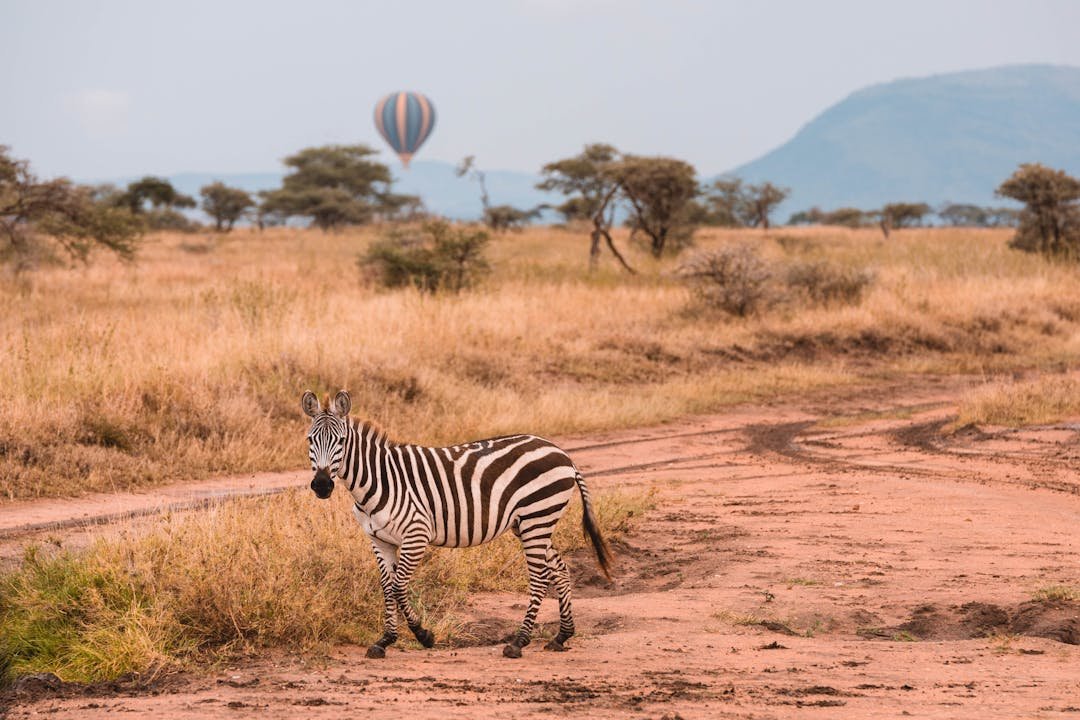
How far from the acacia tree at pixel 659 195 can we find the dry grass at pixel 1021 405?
1739cm

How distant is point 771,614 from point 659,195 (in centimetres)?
2683

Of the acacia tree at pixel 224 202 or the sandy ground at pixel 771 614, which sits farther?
the acacia tree at pixel 224 202

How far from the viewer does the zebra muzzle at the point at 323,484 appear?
236 inches

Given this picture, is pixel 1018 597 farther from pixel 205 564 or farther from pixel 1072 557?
pixel 205 564

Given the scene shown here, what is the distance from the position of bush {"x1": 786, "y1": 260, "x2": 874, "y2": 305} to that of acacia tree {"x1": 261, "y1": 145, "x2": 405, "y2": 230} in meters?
35.2

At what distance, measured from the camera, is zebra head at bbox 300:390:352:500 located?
6.06 meters

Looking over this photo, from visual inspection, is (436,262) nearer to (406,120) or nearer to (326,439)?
(326,439)

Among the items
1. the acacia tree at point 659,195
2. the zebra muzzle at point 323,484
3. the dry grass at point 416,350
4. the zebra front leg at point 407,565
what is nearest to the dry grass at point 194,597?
the zebra front leg at point 407,565

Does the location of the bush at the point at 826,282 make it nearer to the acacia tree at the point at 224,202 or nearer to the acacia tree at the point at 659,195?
the acacia tree at the point at 659,195

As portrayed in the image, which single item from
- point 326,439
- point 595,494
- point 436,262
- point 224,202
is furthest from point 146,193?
point 326,439

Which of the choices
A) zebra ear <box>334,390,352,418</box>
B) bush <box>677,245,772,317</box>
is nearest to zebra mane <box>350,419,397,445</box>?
zebra ear <box>334,390,352,418</box>

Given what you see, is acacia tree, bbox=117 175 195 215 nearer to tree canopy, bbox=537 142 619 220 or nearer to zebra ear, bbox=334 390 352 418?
tree canopy, bbox=537 142 619 220

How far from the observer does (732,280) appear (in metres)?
24.2

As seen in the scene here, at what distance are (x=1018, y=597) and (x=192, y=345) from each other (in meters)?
10.6
